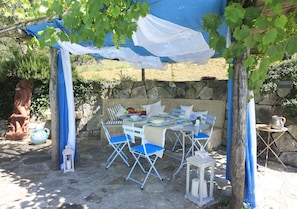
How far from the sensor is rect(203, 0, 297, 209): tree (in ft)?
5.35

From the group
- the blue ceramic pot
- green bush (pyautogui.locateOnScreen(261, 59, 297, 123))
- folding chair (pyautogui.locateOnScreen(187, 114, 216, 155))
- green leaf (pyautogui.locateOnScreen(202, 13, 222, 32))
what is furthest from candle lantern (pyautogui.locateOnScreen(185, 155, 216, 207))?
the blue ceramic pot

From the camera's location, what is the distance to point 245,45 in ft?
5.87

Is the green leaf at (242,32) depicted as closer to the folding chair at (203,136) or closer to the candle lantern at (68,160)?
the folding chair at (203,136)

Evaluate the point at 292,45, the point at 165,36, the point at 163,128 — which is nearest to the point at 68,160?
the point at 163,128

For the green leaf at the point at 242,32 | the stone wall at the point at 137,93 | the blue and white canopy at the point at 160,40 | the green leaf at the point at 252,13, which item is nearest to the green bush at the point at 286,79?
the blue and white canopy at the point at 160,40

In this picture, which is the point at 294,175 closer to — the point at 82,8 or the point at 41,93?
the point at 82,8

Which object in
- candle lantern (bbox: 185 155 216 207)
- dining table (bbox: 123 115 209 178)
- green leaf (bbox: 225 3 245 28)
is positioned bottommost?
candle lantern (bbox: 185 155 216 207)

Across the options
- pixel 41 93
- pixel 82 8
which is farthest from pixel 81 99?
pixel 82 8

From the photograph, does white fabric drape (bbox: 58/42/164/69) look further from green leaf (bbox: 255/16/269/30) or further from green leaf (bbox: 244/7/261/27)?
green leaf (bbox: 255/16/269/30)

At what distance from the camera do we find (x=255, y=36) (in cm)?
171

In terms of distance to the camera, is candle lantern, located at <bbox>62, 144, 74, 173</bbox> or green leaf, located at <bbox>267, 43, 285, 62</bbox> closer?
green leaf, located at <bbox>267, 43, 285, 62</bbox>

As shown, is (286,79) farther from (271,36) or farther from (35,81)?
(35,81)

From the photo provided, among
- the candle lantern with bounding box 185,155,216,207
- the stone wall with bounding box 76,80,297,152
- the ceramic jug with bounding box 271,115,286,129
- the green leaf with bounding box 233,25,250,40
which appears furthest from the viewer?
the stone wall with bounding box 76,80,297,152

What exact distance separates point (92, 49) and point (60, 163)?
1.99 metres
